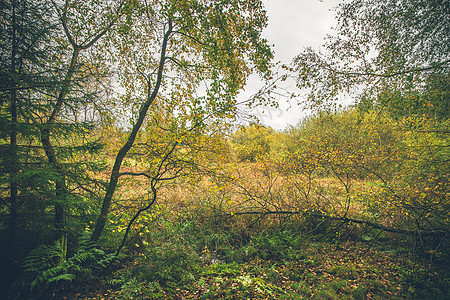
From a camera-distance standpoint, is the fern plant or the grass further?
the grass

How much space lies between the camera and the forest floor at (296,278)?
11.1 ft

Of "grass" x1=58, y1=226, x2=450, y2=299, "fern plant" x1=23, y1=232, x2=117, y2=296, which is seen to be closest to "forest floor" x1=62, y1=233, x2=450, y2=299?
"grass" x1=58, y1=226, x2=450, y2=299

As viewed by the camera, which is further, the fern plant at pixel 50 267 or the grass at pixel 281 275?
the grass at pixel 281 275

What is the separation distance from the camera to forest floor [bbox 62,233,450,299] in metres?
3.37

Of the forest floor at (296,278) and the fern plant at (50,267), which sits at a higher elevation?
the fern plant at (50,267)

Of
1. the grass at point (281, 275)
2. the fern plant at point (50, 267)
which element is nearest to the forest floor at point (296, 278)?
the grass at point (281, 275)

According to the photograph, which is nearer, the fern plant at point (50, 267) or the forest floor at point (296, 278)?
the fern plant at point (50, 267)

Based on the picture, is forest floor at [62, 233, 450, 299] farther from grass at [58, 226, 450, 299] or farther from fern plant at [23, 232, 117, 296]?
fern plant at [23, 232, 117, 296]

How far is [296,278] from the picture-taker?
13.3 ft

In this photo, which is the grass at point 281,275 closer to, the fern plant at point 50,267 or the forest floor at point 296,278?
the forest floor at point 296,278

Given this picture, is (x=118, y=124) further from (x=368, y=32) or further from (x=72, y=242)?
(x=368, y=32)

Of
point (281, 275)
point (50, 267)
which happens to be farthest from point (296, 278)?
point (50, 267)

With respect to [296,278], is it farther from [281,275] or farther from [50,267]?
[50,267]

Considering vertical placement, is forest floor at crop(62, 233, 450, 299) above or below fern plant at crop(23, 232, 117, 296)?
below
